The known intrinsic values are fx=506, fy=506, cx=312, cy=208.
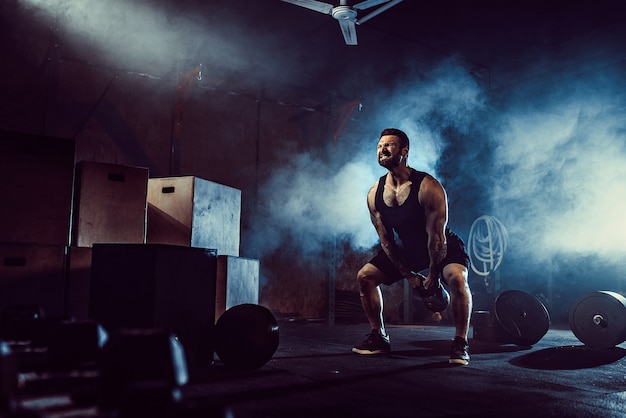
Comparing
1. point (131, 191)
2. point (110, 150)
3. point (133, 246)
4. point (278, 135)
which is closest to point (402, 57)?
point (278, 135)

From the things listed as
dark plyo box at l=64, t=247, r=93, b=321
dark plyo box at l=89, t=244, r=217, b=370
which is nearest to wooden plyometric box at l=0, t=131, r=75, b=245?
dark plyo box at l=64, t=247, r=93, b=321

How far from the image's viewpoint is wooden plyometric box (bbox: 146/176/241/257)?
4363 mm

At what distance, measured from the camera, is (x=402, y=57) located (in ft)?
28.5

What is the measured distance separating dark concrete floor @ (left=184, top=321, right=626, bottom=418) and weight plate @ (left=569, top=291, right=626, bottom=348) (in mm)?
235

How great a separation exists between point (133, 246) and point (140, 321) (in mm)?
431

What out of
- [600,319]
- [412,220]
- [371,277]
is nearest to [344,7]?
[412,220]

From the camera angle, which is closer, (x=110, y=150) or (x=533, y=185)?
(x=110, y=150)

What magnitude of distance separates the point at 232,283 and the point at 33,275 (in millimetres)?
1774

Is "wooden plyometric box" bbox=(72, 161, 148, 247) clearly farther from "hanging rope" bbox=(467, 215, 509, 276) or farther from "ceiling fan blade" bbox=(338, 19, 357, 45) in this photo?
"hanging rope" bbox=(467, 215, 509, 276)

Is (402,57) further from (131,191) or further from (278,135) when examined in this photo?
(131,191)

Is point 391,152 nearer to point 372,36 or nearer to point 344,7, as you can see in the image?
point 344,7

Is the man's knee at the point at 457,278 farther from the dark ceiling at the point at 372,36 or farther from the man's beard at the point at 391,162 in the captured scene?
the dark ceiling at the point at 372,36

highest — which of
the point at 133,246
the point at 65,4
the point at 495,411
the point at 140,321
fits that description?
the point at 65,4

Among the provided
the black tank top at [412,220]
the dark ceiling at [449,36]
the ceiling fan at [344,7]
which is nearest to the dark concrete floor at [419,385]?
the black tank top at [412,220]
